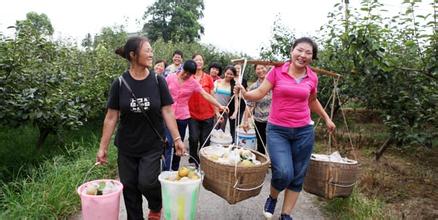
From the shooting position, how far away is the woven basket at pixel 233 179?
3.14 meters

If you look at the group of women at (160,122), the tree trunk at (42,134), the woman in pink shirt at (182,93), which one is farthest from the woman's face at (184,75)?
the tree trunk at (42,134)

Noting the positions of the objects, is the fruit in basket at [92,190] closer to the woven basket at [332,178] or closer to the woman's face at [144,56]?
the woman's face at [144,56]

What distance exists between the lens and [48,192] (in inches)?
158

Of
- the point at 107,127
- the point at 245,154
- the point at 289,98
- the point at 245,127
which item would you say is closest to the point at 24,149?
the point at 245,127

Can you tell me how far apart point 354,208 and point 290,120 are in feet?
4.43

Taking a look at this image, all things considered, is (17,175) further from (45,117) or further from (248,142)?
(248,142)

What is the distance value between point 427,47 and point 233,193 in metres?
2.85

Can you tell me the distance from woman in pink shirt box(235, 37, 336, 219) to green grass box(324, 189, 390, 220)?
79cm

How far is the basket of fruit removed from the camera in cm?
306

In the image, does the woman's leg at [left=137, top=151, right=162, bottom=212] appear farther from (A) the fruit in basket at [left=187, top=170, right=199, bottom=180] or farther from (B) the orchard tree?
(B) the orchard tree

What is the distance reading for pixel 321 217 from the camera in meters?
4.19

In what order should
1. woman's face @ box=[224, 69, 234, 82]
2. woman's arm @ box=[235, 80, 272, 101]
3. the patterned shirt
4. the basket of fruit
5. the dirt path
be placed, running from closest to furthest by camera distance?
the basket of fruit
woman's arm @ box=[235, 80, 272, 101]
the dirt path
the patterned shirt
woman's face @ box=[224, 69, 234, 82]

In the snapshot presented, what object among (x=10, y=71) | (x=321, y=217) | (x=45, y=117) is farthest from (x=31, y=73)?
(x=321, y=217)

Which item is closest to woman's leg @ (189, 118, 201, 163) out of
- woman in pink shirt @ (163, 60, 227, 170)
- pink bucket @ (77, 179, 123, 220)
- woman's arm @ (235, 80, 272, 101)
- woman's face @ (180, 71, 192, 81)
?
woman in pink shirt @ (163, 60, 227, 170)
